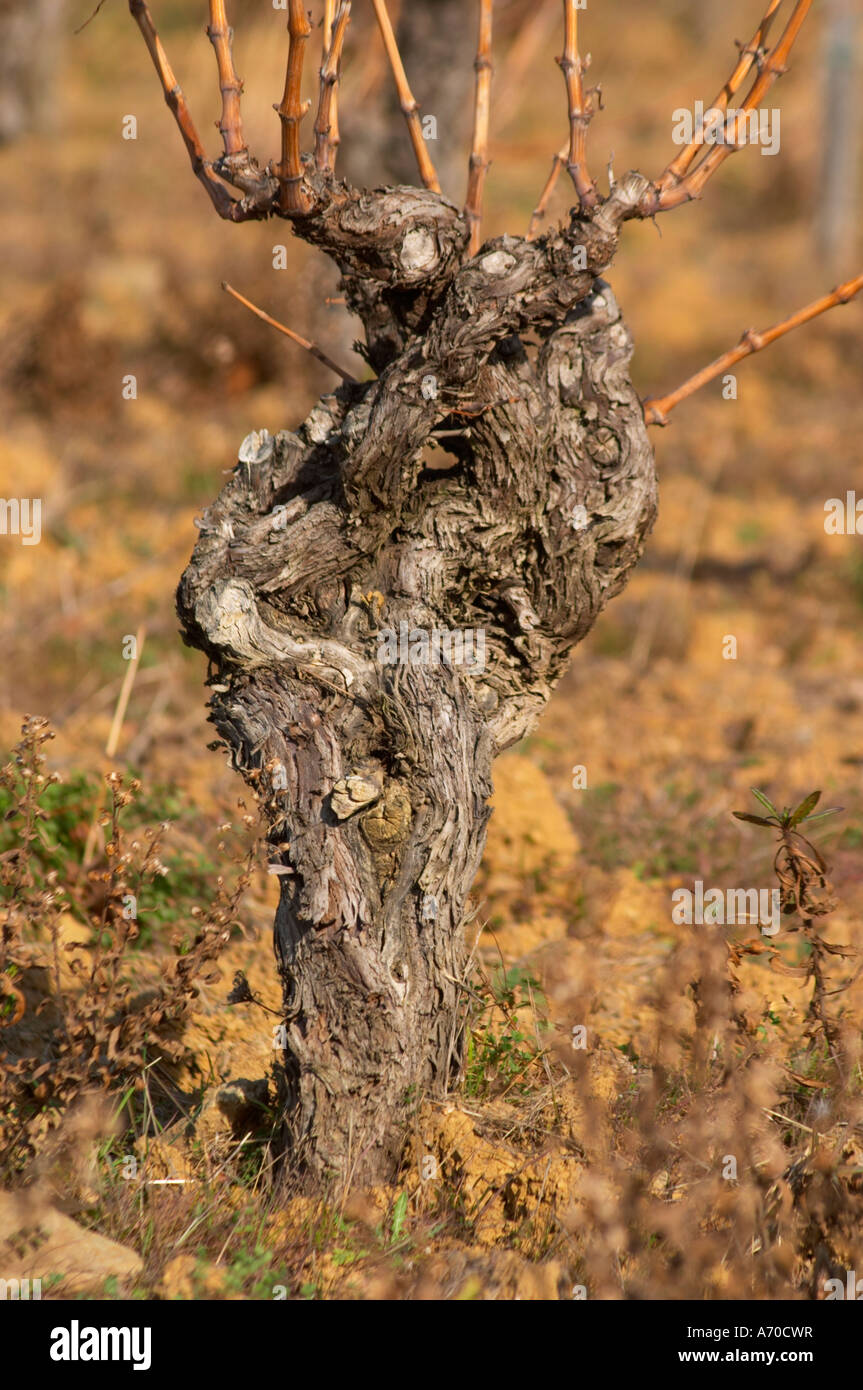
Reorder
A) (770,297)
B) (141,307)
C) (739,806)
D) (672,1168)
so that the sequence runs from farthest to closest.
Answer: (770,297) < (141,307) < (739,806) < (672,1168)

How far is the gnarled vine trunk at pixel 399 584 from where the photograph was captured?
2.46 m

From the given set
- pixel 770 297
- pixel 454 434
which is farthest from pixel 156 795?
pixel 770 297

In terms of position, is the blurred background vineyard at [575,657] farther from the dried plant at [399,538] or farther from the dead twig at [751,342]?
the dead twig at [751,342]

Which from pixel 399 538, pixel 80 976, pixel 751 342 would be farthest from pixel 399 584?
pixel 80 976

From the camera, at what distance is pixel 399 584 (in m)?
2.67

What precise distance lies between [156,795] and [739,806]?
2.33 metres

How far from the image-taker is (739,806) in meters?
4.68

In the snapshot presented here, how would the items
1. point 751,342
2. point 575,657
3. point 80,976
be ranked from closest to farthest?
point 80,976 → point 751,342 → point 575,657

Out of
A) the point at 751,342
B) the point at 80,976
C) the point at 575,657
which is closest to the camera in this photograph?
the point at 80,976

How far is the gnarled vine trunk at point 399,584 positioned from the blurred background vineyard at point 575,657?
0.33m

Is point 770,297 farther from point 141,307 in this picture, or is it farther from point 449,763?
point 449,763

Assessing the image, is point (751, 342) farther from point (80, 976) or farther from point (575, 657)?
point (575, 657)

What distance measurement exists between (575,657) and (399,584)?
12.0 feet

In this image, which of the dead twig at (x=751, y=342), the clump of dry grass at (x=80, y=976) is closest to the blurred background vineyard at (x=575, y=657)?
the clump of dry grass at (x=80, y=976)
